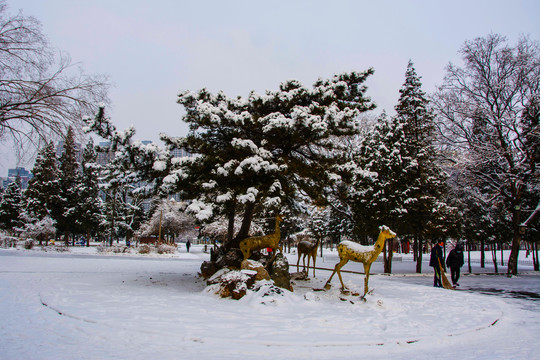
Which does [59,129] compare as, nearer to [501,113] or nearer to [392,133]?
[392,133]

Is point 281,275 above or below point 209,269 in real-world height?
above

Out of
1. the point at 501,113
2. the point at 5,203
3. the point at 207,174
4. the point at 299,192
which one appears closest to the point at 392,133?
the point at 501,113

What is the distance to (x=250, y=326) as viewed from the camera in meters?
5.99

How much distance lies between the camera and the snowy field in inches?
185

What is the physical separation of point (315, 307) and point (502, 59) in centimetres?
2200

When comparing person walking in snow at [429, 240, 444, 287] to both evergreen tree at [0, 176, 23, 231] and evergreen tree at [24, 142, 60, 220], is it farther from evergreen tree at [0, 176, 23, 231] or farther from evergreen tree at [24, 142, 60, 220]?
evergreen tree at [0, 176, 23, 231]

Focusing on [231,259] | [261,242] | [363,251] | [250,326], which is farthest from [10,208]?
[250,326]

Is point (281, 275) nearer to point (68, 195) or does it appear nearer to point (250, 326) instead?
point (250, 326)

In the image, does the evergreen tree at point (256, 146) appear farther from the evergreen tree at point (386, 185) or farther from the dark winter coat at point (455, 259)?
the evergreen tree at point (386, 185)

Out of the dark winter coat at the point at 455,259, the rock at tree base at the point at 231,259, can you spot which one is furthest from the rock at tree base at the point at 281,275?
the dark winter coat at the point at 455,259

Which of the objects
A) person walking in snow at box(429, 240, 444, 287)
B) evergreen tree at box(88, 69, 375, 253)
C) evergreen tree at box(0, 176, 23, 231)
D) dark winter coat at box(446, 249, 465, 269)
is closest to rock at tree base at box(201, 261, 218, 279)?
evergreen tree at box(88, 69, 375, 253)

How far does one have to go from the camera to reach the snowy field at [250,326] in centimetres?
471

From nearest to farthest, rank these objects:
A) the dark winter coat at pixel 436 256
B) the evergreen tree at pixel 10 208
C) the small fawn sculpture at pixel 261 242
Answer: the small fawn sculpture at pixel 261 242, the dark winter coat at pixel 436 256, the evergreen tree at pixel 10 208

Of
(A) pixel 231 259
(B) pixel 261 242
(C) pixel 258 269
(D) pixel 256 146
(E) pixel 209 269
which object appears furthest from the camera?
(E) pixel 209 269
